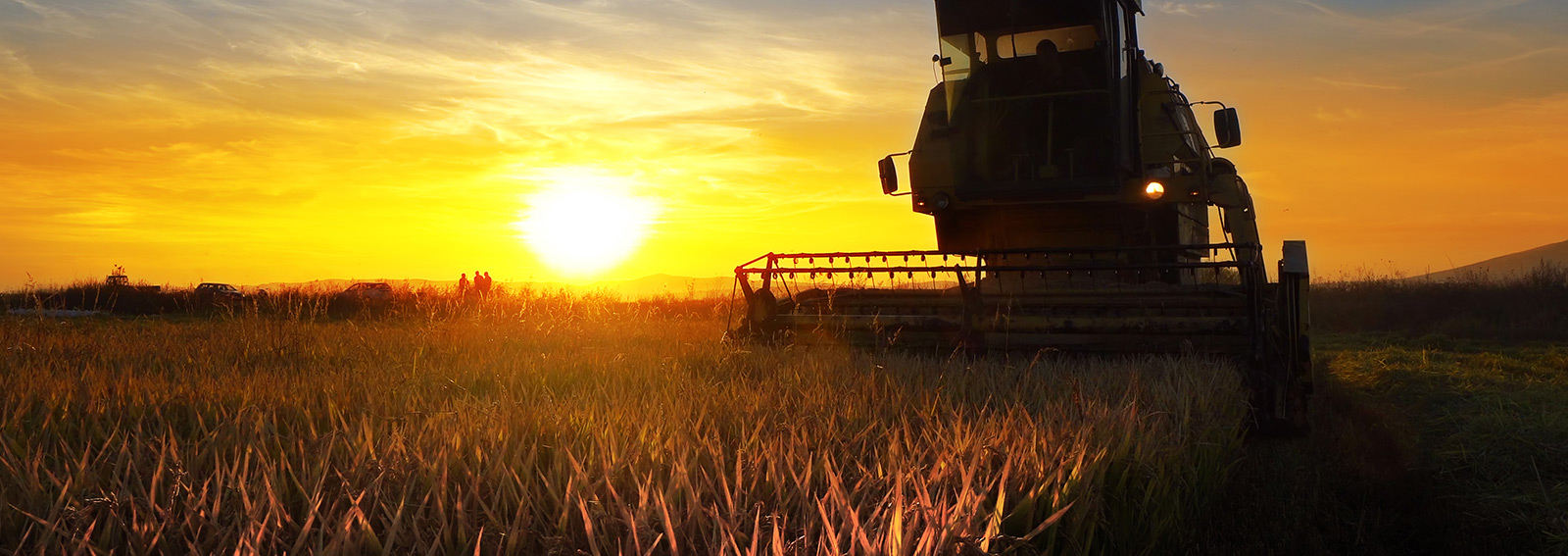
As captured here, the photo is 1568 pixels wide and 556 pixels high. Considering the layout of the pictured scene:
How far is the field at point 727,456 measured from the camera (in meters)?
2.37

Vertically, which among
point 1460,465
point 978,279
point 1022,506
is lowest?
point 1460,465

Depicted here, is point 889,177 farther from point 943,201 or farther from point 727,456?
point 727,456

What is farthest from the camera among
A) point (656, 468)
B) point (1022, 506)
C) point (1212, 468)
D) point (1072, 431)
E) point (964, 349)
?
point (964, 349)

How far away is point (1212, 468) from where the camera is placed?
14.1 ft

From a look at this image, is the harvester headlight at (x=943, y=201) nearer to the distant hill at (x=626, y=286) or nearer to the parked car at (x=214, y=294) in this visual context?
the distant hill at (x=626, y=286)

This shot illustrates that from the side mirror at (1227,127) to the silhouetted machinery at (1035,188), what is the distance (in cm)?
1

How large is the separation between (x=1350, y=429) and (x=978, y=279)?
103 inches

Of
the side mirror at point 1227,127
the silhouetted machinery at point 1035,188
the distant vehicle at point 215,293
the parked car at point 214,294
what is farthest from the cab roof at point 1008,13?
the parked car at point 214,294

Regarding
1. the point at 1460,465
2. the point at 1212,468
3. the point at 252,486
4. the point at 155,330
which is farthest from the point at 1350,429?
the point at 155,330

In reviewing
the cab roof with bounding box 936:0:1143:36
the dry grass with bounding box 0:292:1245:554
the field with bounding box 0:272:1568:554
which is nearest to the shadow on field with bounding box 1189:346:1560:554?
the field with bounding box 0:272:1568:554

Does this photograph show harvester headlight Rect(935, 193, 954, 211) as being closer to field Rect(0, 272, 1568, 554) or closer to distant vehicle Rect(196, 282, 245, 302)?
field Rect(0, 272, 1568, 554)

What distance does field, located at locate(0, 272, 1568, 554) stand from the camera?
2367 millimetres

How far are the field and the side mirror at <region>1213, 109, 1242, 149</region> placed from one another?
246 cm

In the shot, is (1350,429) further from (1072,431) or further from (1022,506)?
(1022,506)
